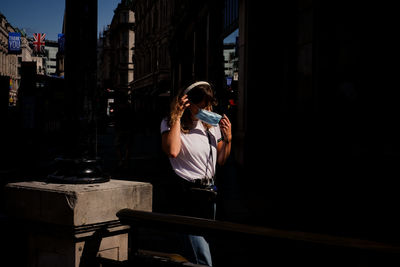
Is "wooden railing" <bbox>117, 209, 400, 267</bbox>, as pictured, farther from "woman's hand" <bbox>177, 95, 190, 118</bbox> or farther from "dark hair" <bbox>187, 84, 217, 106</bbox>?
"dark hair" <bbox>187, 84, 217, 106</bbox>

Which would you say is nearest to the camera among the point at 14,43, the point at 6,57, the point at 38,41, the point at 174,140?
the point at 174,140

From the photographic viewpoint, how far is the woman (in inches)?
106

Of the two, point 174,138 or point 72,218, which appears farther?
point 174,138

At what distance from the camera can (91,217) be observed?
255cm

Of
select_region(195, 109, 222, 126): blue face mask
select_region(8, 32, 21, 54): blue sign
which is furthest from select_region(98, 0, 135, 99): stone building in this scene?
select_region(195, 109, 222, 126): blue face mask

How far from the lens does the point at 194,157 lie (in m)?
2.78

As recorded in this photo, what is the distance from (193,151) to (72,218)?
3.02ft

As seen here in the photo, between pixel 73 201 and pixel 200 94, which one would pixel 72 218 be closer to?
pixel 73 201

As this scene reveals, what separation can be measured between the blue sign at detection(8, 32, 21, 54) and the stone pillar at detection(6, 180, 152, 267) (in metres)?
39.9

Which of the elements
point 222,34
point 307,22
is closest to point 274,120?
point 307,22

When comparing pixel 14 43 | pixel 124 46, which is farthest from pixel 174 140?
pixel 124 46

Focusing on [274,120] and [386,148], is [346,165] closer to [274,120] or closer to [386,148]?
[386,148]

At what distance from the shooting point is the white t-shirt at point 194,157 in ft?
9.06

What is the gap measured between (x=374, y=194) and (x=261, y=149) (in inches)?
146
